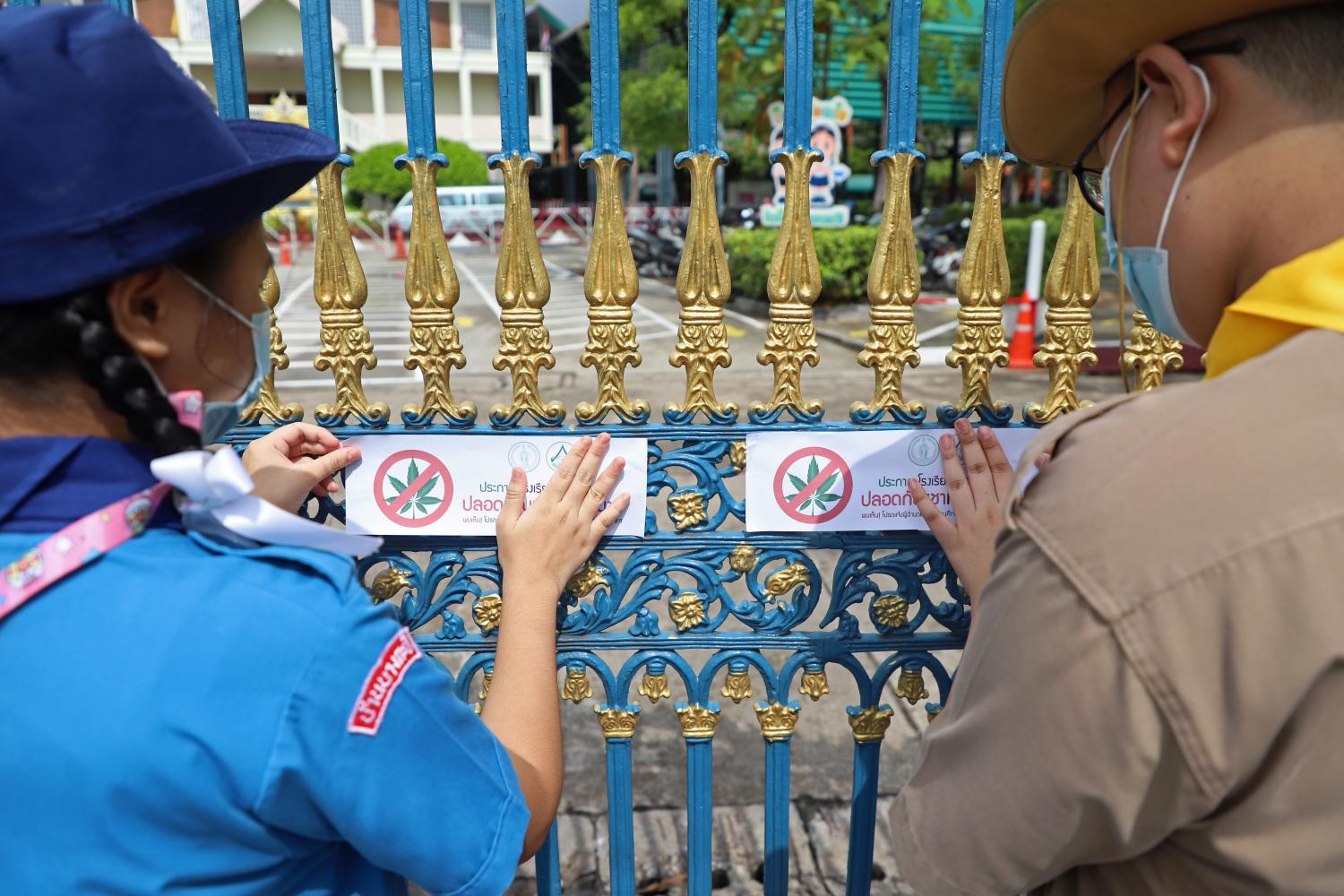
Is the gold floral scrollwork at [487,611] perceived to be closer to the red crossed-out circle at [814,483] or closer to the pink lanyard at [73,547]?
the red crossed-out circle at [814,483]

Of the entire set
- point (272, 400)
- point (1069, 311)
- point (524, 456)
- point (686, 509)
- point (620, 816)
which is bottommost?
point (620, 816)

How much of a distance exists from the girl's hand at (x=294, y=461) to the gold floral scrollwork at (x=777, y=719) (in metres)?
0.97

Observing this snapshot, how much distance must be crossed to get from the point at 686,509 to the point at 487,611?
0.44 m

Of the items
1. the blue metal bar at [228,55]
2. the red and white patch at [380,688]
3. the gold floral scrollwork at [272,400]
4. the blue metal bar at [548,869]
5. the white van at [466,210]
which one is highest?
the blue metal bar at [228,55]

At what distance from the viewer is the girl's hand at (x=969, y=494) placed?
1.74 m

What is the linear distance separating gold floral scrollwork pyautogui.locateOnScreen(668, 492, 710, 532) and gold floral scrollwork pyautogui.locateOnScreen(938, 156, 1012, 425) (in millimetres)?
497


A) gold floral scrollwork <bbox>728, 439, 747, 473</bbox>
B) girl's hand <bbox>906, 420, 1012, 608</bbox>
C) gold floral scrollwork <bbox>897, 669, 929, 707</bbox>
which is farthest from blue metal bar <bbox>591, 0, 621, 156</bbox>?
gold floral scrollwork <bbox>897, 669, 929, 707</bbox>

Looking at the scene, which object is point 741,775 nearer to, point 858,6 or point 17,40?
point 17,40

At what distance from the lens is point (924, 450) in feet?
6.06

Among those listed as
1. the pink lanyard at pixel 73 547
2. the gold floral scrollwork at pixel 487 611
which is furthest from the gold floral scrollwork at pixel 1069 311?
the pink lanyard at pixel 73 547

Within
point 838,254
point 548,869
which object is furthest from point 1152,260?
point 838,254

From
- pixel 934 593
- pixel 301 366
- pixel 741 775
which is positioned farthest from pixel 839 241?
pixel 741 775

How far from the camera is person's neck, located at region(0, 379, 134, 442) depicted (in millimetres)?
971

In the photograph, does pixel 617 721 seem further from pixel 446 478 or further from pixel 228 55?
pixel 228 55
